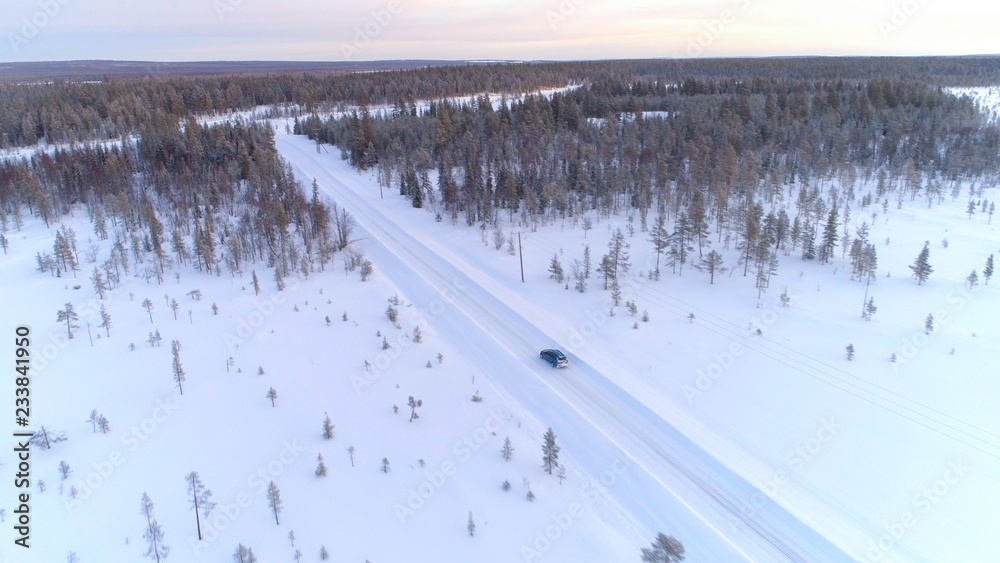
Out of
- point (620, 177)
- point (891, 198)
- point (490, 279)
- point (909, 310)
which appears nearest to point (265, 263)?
point (490, 279)

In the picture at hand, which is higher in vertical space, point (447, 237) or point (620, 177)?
point (620, 177)

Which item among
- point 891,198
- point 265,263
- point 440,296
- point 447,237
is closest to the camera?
point 440,296

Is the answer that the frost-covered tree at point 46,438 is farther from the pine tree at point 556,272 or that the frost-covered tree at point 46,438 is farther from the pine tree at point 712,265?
the pine tree at point 712,265

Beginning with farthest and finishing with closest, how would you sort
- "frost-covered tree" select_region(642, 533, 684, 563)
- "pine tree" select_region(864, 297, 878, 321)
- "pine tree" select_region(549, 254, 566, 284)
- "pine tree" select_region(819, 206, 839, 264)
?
1. "pine tree" select_region(549, 254, 566, 284)
2. "pine tree" select_region(819, 206, 839, 264)
3. "pine tree" select_region(864, 297, 878, 321)
4. "frost-covered tree" select_region(642, 533, 684, 563)

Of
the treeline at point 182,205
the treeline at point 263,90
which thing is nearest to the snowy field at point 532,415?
the treeline at point 182,205

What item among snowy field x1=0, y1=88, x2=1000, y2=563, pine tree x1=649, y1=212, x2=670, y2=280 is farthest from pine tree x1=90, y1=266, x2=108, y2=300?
pine tree x1=649, y1=212, x2=670, y2=280

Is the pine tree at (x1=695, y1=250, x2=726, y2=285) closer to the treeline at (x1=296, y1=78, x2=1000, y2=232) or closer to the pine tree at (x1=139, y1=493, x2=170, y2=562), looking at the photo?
the treeline at (x1=296, y1=78, x2=1000, y2=232)

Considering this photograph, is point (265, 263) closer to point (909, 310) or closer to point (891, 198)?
point (909, 310)
